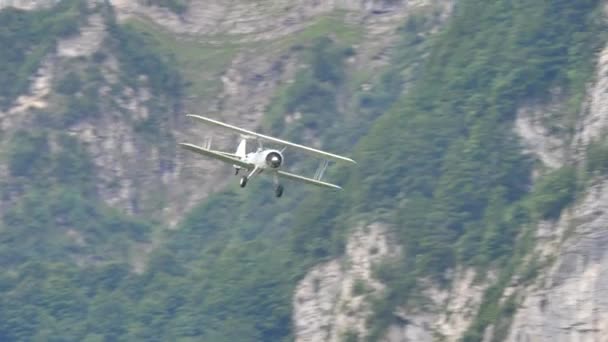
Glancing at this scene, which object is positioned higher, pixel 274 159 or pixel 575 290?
pixel 274 159

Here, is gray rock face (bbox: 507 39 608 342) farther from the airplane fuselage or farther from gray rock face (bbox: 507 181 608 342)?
the airplane fuselage

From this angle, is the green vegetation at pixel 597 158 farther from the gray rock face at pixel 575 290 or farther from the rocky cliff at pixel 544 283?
the gray rock face at pixel 575 290

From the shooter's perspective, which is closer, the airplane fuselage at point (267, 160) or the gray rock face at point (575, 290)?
the airplane fuselage at point (267, 160)

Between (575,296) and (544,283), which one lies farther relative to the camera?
(544,283)

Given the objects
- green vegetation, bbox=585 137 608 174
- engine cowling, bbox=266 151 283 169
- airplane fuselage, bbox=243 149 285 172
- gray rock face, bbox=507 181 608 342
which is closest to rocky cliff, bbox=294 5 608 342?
gray rock face, bbox=507 181 608 342

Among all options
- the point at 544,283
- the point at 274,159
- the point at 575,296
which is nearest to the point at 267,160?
the point at 274,159

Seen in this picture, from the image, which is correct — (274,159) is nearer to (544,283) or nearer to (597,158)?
(544,283)

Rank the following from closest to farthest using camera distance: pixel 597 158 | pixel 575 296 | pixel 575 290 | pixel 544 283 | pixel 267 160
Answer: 1. pixel 267 160
2. pixel 575 296
3. pixel 575 290
4. pixel 544 283
5. pixel 597 158

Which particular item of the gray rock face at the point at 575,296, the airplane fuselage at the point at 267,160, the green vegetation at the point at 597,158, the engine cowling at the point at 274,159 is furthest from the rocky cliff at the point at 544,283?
the engine cowling at the point at 274,159

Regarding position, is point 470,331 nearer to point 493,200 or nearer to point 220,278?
point 493,200
